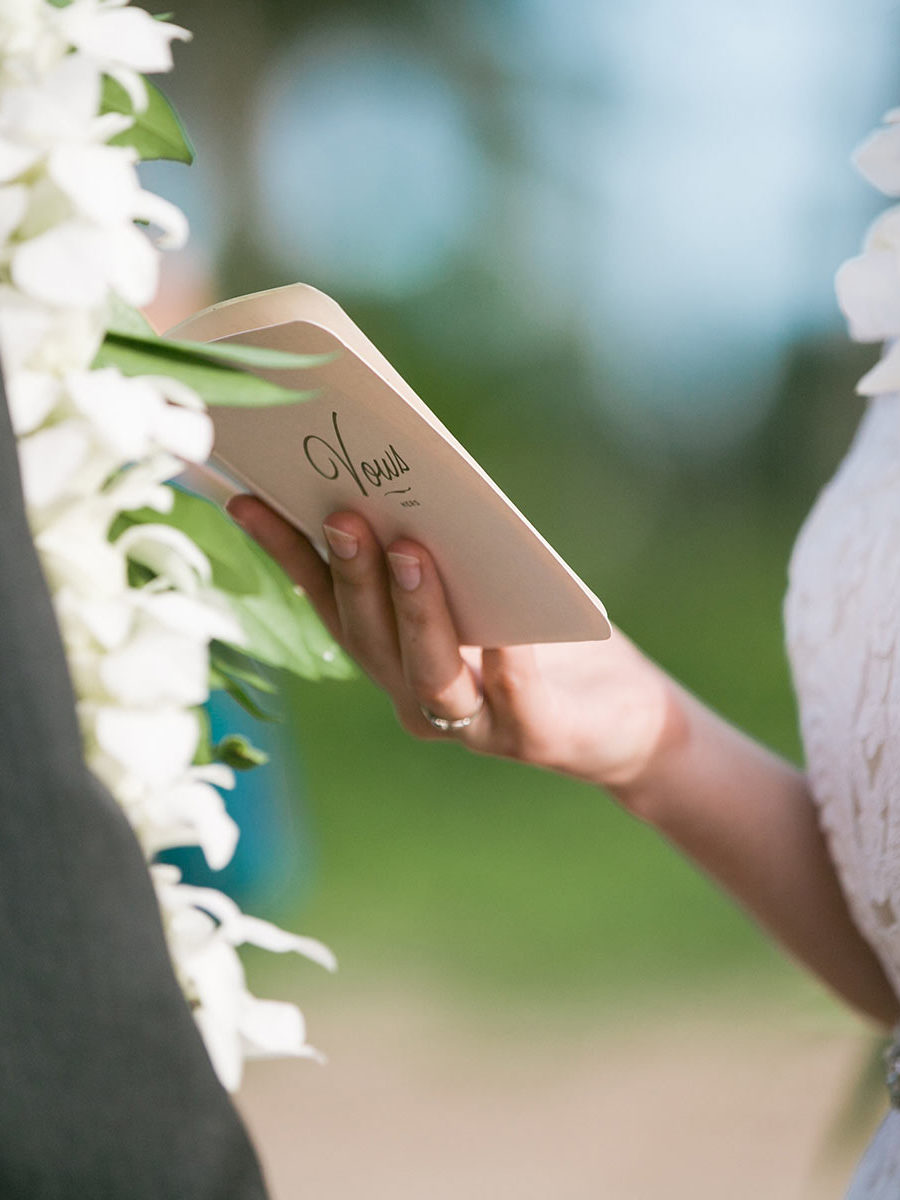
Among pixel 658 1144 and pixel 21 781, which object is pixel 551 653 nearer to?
pixel 21 781

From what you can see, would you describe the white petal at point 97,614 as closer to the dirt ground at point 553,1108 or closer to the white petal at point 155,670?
the white petal at point 155,670

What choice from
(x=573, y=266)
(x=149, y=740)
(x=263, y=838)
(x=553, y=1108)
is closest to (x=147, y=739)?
(x=149, y=740)

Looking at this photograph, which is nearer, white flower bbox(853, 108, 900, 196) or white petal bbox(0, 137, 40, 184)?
white petal bbox(0, 137, 40, 184)

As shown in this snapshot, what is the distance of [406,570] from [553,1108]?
212cm

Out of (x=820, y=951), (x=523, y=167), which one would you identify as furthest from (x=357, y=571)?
(x=523, y=167)

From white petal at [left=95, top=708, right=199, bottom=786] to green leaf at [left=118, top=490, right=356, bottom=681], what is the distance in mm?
77

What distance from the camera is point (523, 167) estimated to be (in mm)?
5938

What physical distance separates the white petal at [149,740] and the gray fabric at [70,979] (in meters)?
0.01

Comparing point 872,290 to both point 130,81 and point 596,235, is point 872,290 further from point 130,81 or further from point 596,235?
point 596,235

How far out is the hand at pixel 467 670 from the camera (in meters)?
0.72

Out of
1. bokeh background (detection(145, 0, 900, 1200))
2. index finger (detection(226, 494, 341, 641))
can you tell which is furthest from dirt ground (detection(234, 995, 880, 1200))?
index finger (detection(226, 494, 341, 641))

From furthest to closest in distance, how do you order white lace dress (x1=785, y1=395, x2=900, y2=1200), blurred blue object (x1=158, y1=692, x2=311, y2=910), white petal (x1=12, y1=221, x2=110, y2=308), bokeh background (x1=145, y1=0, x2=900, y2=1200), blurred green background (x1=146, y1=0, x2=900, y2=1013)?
blurred green background (x1=146, y1=0, x2=900, y2=1013) < bokeh background (x1=145, y1=0, x2=900, y2=1200) < blurred blue object (x1=158, y1=692, x2=311, y2=910) < white lace dress (x1=785, y1=395, x2=900, y2=1200) < white petal (x1=12, y1=221, x2=110, y2=308)

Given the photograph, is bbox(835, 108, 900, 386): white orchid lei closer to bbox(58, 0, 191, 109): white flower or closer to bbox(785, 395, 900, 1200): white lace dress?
bbox(785, 395, 900, 1200): white lace dress

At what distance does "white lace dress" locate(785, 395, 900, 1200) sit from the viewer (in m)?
0.79
